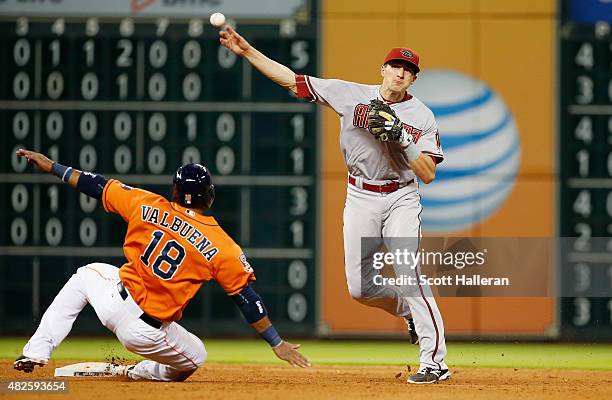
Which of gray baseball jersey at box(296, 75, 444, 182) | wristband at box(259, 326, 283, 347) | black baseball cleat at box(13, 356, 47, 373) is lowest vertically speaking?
black baseball cleat at box(13, 356, 47, 373)

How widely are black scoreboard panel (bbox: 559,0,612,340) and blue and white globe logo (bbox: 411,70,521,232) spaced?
0.54 meters

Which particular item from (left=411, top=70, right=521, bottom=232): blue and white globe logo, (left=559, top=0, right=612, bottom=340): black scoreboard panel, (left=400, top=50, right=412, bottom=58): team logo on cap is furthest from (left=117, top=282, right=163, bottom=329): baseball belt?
(left=559, top=0, right=612, bottom=340): black scoreboard panel

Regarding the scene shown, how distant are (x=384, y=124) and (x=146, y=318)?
5.44 ft

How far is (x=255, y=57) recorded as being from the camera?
6.85 m

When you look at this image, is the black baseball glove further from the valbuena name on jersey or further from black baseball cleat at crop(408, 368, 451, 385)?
black baseball cleat at crop(408, 368, 451, 385)

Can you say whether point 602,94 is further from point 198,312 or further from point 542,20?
point 198,312

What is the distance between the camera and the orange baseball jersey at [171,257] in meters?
5.98

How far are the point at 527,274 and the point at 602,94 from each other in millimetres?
1702

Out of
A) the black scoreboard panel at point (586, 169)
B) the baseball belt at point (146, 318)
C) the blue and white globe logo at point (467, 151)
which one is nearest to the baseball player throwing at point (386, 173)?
the baseball belt at point (146, 318)

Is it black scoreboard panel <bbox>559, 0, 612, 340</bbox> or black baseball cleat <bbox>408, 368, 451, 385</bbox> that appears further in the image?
black scoreboard panel <bbox>559, 0, 612, 340</bbox>

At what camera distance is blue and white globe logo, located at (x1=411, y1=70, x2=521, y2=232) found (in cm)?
1025
